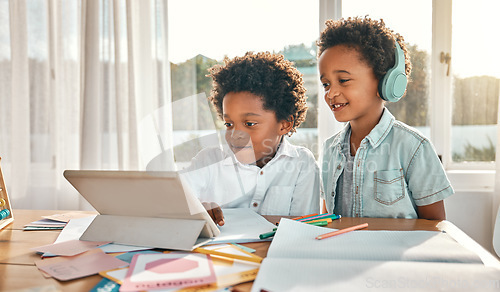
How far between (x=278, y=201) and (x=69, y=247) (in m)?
0.63

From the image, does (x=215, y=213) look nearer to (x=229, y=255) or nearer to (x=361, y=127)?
(x=229, y=255)

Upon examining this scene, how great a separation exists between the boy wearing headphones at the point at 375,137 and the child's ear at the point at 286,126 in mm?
→ 195

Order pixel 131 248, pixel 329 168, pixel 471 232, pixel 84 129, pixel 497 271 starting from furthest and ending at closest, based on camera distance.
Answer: pixel 84 129 < pixel 471 232 < pixel 329 168 < pixel 131 248 < pixel 497 271

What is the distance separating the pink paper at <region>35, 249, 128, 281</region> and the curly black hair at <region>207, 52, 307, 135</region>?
723 millimetres

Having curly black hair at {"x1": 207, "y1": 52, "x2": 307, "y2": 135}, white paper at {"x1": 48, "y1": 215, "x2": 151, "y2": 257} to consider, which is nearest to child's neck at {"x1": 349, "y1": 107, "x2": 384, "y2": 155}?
curly black hair at {"x1": 207, "y1": 52, "x2": 307, "y2": 135}

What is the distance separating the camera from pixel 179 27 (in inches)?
82.8

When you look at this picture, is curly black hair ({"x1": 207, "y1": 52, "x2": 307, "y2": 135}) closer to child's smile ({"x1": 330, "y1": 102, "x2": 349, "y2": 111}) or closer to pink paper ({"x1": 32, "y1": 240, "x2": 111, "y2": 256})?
child's smile ({"x1": 330, "y1": 102, "x2": 349, "y2": 111})

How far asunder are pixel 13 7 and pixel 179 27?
2.92 feet

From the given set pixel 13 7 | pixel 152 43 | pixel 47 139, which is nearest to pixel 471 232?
pixel 152 43

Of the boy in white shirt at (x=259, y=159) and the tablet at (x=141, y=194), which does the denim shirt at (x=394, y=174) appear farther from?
the tablet at (x=141, y=194)

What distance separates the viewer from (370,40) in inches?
43.1

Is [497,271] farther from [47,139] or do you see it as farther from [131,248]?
[47,139]

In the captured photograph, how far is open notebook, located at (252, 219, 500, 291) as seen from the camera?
46 centimetres

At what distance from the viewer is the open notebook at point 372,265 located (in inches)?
18.2
